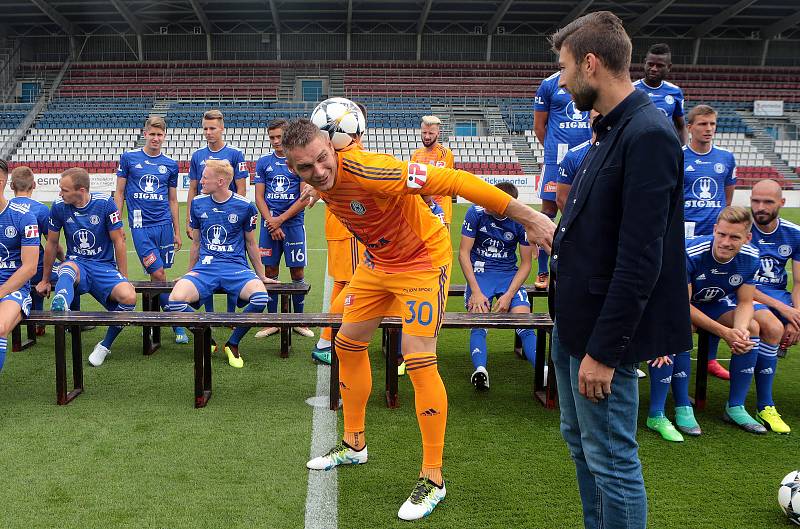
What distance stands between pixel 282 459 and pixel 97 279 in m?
2.99

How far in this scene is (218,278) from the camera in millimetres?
5855

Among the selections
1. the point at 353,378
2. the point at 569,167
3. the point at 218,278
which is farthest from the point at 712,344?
the point at 218,278

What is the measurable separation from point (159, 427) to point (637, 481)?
3.13 metres

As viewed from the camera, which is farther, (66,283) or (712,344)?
(66,283)

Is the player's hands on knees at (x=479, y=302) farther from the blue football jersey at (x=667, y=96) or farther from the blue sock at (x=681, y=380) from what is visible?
the blue football jersey at (x=667, y=96)

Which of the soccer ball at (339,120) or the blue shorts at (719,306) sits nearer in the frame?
the soccer ball at (339,120)

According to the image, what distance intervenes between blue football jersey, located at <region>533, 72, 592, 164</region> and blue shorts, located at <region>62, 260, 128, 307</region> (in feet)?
13.3

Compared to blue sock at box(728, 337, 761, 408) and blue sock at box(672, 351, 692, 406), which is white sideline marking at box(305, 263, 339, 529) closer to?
blue sock at box(672, 351, 692, 406)

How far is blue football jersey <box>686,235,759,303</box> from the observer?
439cm

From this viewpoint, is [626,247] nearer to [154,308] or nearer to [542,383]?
[542,383]

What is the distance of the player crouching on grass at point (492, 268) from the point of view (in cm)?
521

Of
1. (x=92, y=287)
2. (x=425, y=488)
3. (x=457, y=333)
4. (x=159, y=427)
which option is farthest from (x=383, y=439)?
(x=92, y=287)

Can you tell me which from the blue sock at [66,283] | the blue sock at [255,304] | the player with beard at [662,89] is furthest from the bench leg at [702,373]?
the blue sock at [66,283]

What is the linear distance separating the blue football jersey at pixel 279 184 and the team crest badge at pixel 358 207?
3.65 m
